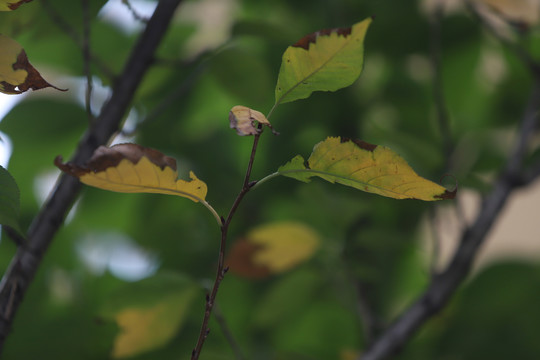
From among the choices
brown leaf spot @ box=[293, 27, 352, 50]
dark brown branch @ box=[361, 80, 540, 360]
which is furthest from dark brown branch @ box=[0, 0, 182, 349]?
dark brown branch @ box=[361, 80, 540, 360]

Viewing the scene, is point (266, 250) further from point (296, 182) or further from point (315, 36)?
point (315, 36)

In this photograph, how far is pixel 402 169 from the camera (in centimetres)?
17

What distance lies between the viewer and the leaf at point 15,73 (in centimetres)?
18

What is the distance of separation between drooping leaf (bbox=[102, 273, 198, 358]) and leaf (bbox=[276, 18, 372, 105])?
220 millimetres

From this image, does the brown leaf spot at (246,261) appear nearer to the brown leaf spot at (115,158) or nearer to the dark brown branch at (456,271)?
the dark brown branch at (456,271)

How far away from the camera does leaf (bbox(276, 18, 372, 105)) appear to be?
18cm

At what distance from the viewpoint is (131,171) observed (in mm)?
168

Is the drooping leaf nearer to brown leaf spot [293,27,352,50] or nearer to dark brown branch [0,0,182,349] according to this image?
dark brown branch [0,0,182,349]

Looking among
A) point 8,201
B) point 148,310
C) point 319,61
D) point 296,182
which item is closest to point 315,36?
point 319,61

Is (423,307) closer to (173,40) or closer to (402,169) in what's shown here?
(402,169)

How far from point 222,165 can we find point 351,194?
14cm

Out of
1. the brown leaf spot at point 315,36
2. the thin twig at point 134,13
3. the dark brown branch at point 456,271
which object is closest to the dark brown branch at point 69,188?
the thin twig at point 134,13

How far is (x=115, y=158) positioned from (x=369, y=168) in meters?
0.08

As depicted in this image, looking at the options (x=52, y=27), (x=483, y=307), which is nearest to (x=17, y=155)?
(x=52, y=27)
